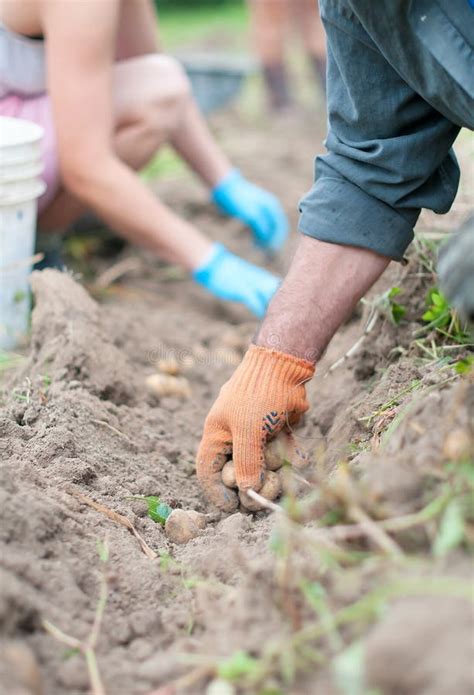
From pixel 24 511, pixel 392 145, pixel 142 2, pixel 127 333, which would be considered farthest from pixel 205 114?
pixel 24 511

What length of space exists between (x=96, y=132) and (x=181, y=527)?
4.54 ft

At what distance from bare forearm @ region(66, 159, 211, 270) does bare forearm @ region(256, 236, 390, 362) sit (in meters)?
1.09

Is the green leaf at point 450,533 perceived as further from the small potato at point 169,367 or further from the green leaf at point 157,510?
the small potato at point 169,367

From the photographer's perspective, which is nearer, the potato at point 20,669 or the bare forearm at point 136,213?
the potato at point 20,669

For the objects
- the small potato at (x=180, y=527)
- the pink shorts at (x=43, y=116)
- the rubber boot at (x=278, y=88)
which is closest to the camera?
the small potato at (x=180, y=527)

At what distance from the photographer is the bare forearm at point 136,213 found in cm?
252

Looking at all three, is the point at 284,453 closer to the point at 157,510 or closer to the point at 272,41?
the point at 157,510

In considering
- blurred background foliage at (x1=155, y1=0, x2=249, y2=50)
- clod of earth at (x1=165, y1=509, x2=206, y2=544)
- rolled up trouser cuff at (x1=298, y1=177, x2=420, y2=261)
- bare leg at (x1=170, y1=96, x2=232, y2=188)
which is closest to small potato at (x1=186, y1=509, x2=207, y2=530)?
clod of earth at (x1=165, y1=509, x2=206, y2=544)

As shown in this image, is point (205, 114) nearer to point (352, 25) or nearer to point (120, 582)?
point (352, 25)

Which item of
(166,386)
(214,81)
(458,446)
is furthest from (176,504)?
(214,81)

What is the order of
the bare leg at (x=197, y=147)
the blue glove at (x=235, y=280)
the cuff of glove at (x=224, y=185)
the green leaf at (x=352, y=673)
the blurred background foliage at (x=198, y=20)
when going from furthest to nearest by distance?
the blurred background foliage at (x=198, y=20) < the cuff of glove at (x=224, y=185) < the bare leg at (x=197, y=147) < the blue glove at (x=235, y=280) < the green leaf at (x=352, y=673)

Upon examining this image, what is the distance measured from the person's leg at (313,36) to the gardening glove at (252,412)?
3.65 meters

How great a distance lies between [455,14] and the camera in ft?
4.33

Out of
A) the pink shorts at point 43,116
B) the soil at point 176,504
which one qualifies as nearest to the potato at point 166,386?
the soil at point 176,504
